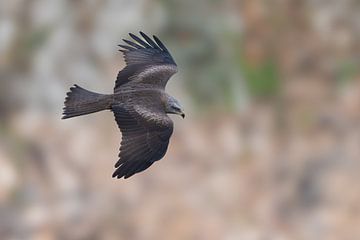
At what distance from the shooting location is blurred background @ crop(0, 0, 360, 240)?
18.9 metres

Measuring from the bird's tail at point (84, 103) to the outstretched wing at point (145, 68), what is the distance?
314mm

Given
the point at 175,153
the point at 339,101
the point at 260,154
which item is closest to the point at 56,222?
the point at 175,153

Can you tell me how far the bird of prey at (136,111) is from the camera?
11.5 m

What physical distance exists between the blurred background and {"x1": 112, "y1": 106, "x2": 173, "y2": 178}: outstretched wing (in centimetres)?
695

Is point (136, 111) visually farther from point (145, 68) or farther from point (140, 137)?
point (145, 68)

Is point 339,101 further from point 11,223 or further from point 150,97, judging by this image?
point 150,97

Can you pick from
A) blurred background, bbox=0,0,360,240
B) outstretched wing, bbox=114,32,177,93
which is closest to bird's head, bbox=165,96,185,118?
outstretched wing, bbox=114,32,177,93

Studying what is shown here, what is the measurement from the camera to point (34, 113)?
62.1 feet

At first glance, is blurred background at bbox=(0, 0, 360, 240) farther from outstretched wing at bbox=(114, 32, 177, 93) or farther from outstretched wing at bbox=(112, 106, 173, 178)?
outstretched wing at bbox=(112, 106, 173, 178)

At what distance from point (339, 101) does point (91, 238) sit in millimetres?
3956

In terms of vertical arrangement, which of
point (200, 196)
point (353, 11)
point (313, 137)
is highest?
point (353, 11)

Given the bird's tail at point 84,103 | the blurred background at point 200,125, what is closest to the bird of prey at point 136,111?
the bird's tail at point 84,103

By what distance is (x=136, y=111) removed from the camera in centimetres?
1170

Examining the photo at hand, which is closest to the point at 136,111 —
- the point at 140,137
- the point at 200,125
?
the point at 140,137
